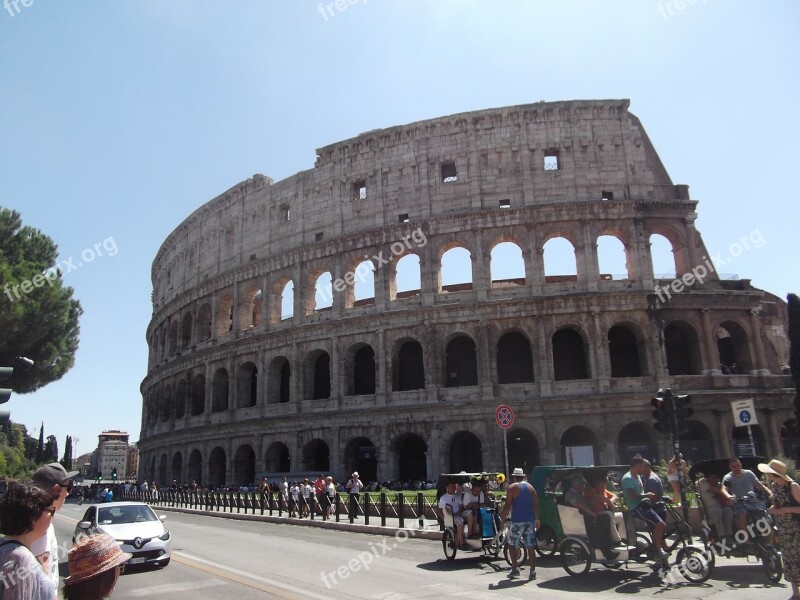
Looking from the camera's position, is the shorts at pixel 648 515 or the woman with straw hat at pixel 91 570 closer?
the woman with straw hat at pixel 91 570

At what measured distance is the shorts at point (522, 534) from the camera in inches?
373

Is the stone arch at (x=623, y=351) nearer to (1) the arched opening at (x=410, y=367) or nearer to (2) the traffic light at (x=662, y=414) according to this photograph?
(1) the arched opening at (x=410, y=367)

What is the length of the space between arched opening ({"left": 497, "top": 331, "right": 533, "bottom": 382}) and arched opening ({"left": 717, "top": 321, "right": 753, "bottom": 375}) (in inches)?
361

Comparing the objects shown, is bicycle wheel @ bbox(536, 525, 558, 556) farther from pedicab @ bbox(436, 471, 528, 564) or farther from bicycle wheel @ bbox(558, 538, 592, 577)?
bicycle wheel @ bbox(558, 538, 592, 577)

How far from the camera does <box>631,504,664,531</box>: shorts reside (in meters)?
9.16

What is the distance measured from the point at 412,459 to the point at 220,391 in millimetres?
14999

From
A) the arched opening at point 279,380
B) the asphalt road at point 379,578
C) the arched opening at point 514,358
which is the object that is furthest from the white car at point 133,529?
the arched opening at point 279,380

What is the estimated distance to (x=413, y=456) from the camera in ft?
101

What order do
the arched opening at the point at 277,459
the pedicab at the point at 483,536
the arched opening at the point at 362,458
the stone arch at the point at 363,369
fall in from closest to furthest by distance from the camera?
the pedicab at the point at 483,536, the arched opening at the point at 362,458, the stone arch at the point at 363,369, the arched opening at the point at 277,459

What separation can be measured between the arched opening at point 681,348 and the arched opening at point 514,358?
6589 mm

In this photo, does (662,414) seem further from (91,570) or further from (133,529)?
(91,570)

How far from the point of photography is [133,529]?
1127 centimetres

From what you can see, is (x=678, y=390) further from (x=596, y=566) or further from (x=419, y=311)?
(x=596, y=566)

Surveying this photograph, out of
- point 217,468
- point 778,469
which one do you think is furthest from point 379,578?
point 217,468
